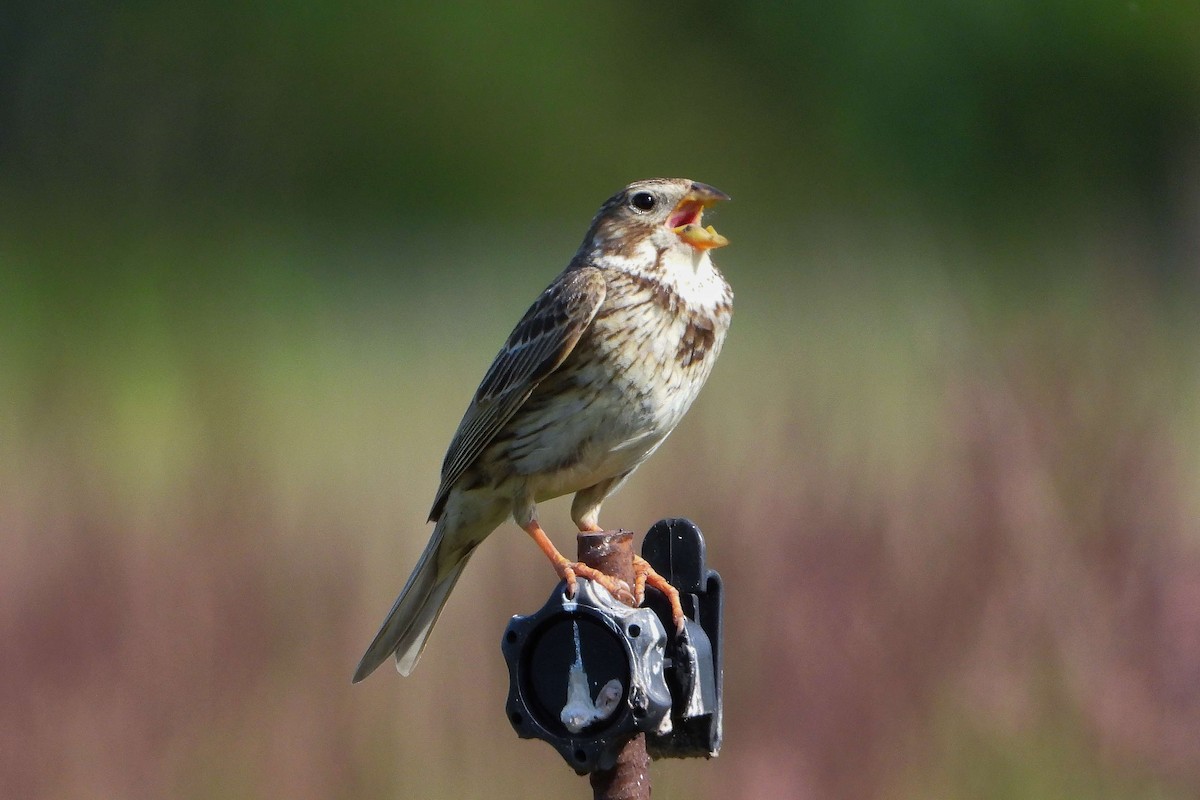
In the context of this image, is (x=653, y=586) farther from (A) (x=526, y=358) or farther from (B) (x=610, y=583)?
(A) (x=526, y=358)

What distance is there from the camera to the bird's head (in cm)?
303

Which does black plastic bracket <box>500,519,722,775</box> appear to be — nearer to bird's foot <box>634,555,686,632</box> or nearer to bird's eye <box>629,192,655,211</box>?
bird's foot <box>634,555,686,632</box>

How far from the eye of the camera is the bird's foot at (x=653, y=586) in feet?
7.13

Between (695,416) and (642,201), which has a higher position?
(642,201)

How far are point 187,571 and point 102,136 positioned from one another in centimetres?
677

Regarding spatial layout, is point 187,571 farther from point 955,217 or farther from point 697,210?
point 955,217

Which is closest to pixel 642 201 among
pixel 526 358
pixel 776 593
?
pixel 526 358

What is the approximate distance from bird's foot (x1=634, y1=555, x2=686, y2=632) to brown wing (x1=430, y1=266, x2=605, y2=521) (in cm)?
66

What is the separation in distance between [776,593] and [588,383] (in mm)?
942

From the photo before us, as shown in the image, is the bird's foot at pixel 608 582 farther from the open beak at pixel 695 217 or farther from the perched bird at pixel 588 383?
the open beak at pixel 695 217

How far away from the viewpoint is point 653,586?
226cm

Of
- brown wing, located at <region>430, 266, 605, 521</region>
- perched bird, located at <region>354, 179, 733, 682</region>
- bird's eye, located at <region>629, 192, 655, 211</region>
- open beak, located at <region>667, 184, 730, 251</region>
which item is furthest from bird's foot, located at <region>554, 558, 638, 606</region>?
bird's eye, located at <region>629, 192, 655, 211</region>

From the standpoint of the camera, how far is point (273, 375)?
27.0 feet

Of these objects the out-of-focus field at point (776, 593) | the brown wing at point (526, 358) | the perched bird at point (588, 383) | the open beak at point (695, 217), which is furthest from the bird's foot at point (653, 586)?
the out-of-focus field at point (776, 593)
